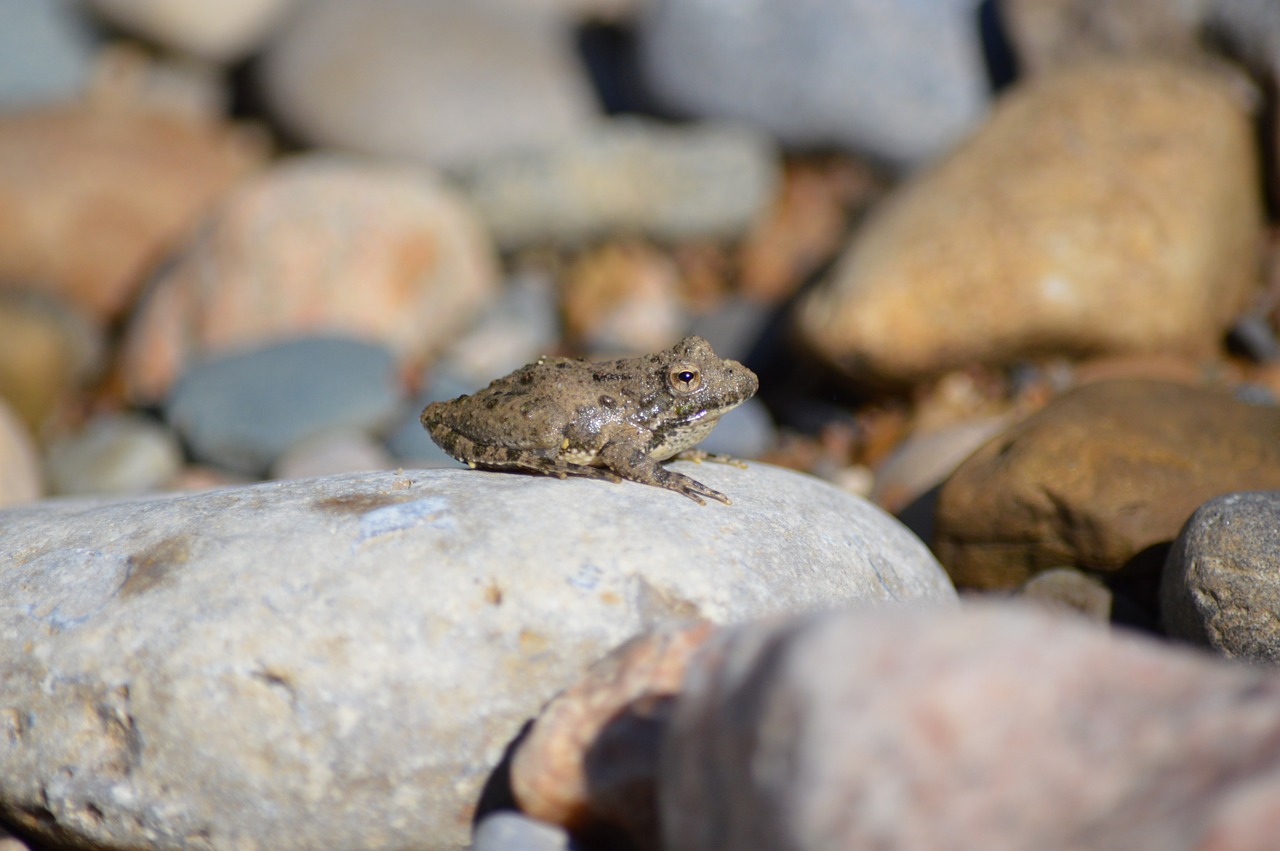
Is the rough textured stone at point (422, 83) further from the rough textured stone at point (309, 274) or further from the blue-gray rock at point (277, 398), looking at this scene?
the blue-gray rock at point (277, 398)

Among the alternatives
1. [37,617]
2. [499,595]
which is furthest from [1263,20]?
[37,617]

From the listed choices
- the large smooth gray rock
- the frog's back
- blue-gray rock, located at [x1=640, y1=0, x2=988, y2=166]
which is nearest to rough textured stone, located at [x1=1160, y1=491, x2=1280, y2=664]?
the large smooth gray rock

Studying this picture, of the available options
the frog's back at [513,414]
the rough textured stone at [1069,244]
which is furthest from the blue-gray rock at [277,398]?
the frog's back at [513,414]

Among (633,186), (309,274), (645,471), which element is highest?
(309,274)

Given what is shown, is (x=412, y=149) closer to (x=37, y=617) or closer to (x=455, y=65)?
(x=455, y=65)

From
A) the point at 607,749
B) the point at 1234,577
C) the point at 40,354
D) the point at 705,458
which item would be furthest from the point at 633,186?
the point at 607,749

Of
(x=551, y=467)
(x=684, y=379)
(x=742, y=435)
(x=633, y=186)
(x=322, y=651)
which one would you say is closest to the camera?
(x=322, y=651)

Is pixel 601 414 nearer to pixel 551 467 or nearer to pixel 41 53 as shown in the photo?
pixel 551 467

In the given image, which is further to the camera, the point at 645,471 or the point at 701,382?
the point at 701,382
